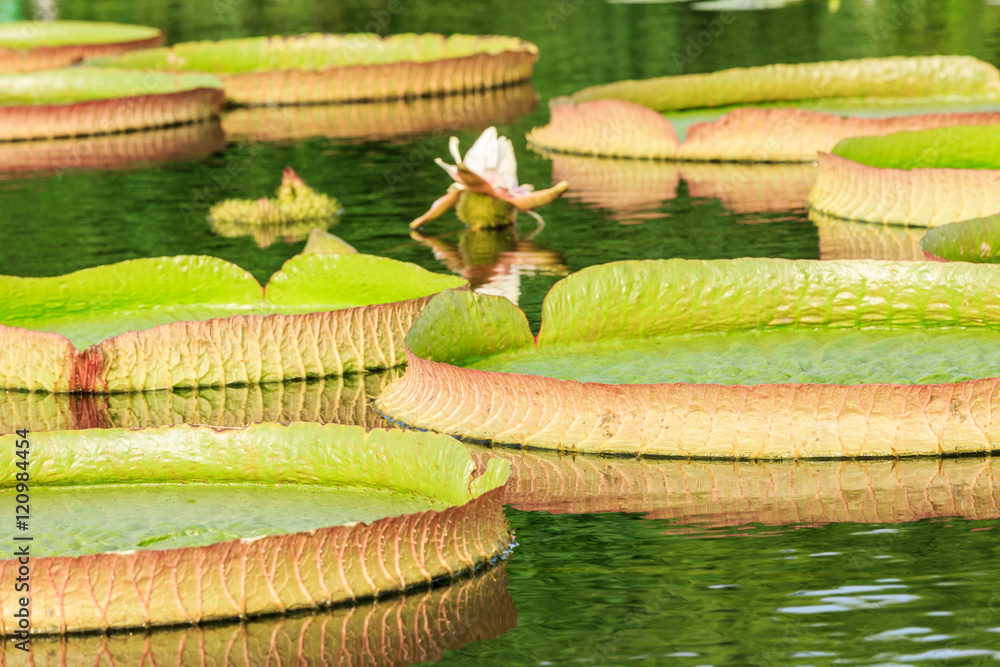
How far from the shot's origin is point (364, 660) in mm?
3672

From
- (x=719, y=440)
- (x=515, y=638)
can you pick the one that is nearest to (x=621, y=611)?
(x=515, y=638)

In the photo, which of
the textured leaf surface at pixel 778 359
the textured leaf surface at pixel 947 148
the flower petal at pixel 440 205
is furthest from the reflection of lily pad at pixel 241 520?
the textured leaf surface at pixel 947 148

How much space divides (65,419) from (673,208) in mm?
4996

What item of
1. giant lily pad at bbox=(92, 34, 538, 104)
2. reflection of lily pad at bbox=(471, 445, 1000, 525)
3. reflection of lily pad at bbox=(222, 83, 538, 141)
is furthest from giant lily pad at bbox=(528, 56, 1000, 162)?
reflection of lily pad at bbox=(471, 445, 1000, 525)

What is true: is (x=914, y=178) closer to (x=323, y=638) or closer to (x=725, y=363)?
(x=725, y=363)

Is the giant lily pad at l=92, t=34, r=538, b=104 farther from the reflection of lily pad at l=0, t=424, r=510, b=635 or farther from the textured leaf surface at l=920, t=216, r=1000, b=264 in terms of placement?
the reflection of lily pad at l=0, t=424, r=510, b=635

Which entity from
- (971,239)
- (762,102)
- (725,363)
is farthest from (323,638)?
(762,102)

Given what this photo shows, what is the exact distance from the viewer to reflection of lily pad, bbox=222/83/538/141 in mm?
14480

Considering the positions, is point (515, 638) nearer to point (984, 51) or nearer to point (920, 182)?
point (920, 182)

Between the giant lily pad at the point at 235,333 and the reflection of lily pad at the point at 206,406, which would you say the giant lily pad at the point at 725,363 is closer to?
the reflection of lily pad at the point at 206,406

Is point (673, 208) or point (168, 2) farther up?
point (168, 2)

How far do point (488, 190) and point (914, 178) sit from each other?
8.21ft

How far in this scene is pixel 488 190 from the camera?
9352 millimetres

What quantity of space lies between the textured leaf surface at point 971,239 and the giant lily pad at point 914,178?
2.01m
